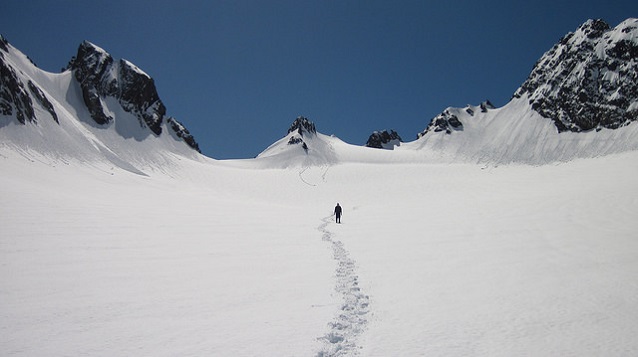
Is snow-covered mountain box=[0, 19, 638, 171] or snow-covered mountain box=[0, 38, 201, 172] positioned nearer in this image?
snow-covered mountain box=[0, 38, 201, 172]

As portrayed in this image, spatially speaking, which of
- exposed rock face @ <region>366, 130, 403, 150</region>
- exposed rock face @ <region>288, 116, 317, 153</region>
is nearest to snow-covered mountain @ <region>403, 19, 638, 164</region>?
exposed rock face @ <region>288, 116, 317, 153</region>

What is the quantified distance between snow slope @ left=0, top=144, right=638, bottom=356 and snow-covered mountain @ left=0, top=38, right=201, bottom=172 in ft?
87.1

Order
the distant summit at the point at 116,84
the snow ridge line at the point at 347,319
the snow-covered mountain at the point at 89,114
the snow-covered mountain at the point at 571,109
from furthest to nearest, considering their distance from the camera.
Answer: the distant summit at the point at 116,84
the snow-covered mountain at the point at 571,109
the snow-covered mountain at the point at 89,114
the snow ridge line at the point at 347,319

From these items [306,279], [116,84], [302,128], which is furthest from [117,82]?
[306,279]

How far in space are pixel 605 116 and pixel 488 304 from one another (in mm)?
87749

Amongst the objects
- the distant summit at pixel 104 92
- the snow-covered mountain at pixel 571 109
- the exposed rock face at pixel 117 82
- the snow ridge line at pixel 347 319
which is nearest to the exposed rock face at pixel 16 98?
the distant summit at pixel 104 92

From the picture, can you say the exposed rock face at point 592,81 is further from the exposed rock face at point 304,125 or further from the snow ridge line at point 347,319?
the snow ridge line at point 347,319

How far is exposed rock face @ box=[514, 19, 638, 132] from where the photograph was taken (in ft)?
237

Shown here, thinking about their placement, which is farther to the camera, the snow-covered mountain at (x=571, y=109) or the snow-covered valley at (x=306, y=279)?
the snow-covered mountain at (x=571, y=109)

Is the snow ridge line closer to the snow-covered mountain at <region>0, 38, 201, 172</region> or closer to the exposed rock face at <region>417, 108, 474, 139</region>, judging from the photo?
the snow-covered mountain at <region>0, 38, 201, 172</region>

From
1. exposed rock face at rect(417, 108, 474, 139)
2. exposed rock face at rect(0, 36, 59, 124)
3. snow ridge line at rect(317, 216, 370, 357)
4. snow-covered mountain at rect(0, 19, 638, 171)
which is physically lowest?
snow ridge line at rect(317, 216, 370, 357)

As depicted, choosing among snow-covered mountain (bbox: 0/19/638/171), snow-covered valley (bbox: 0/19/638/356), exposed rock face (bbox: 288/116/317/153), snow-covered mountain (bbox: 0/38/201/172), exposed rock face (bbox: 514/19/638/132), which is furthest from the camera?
exposed rock face (bbox: 288/116/317/153)

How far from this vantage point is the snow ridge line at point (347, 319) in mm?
5504

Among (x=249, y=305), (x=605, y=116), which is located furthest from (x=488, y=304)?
(x=605, y=116)
